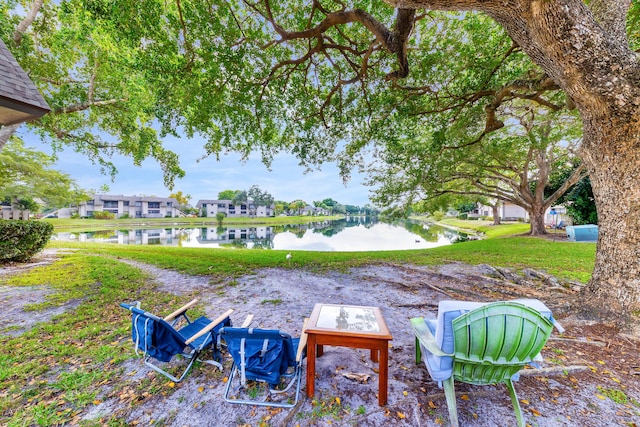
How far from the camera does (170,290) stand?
18.3ft

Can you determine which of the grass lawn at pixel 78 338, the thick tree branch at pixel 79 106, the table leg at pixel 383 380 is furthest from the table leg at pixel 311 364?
the thick tree branch at pixel 79 106

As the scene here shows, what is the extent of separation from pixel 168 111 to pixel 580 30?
8280 millimetres

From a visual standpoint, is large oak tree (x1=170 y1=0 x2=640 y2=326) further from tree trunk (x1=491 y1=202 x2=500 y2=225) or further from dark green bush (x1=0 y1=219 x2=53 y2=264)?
tree trunk (x1=491 y1=202 x2=500 y2=225)

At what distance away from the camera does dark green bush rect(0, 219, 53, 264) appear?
740cm

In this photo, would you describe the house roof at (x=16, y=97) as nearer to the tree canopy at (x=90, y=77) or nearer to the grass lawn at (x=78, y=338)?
the tree canopy at (x=90, y=77)

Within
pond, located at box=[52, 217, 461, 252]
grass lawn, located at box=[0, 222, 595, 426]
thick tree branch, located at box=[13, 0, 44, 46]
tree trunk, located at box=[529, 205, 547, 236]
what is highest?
thick tree branch, located at box=[13, 0, 44, 46]

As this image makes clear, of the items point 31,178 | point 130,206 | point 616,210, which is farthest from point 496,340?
point 130,206

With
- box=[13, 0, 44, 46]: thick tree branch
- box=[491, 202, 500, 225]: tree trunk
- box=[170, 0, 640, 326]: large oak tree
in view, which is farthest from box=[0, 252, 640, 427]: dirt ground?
box=[491, 202, 500, 225]: tree trunk

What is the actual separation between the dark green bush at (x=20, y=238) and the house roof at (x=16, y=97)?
6495mm

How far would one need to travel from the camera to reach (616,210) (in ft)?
11.0

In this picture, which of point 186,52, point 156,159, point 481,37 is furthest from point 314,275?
point 156,159

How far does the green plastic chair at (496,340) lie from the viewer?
1835mm

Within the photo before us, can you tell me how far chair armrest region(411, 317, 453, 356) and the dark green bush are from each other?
38.6 ft

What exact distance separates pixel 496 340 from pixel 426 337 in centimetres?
57
